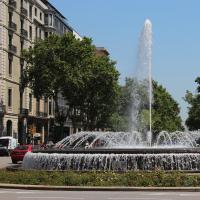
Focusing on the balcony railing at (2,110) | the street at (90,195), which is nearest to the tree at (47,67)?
the balcony railing at (2,110)

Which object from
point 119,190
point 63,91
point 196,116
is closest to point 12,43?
point 63,91

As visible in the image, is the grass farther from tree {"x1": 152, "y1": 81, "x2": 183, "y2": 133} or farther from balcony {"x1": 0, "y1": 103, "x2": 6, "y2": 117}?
tree {"x1": 152, "y1": 81, "x2": 183, "y2": 133}

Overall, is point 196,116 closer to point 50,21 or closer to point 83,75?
point 50,21

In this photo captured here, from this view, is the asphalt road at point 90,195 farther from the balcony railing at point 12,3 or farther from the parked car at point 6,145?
the balcony railing at point 12,3

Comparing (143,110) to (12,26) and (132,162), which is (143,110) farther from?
(132,162)

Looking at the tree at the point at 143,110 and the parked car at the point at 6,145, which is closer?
the parked car at the point at 6,145

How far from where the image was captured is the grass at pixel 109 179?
68.6ft

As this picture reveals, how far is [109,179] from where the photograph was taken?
71.2 feet

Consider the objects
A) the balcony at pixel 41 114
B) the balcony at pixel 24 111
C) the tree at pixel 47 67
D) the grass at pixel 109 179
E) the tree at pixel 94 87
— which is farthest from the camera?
the balcony at pixel 41 114

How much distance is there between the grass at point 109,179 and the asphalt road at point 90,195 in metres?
1.63

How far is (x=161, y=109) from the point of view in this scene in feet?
449

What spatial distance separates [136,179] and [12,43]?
61084mm

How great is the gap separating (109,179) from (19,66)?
63.9m

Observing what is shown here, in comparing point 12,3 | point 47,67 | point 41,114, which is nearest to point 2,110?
point 47,67
